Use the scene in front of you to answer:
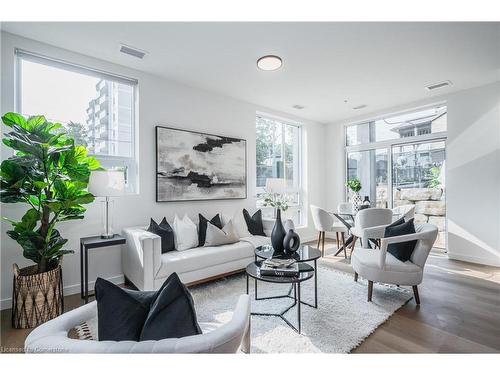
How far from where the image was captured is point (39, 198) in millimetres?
2262

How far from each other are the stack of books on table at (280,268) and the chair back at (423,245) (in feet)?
4.32

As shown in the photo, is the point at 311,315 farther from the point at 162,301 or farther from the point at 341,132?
the point at 341,132

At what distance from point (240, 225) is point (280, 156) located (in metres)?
2.16

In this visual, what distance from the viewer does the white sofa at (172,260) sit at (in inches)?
101

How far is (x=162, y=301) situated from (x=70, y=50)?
326 centimetres

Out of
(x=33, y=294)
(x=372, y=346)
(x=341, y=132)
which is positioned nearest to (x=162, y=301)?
(x=372, y=346)

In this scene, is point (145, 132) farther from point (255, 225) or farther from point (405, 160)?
point (405, 160)

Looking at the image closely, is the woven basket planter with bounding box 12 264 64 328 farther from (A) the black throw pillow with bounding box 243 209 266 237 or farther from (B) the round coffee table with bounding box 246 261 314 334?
(A) the black throw pillow with bounding box 243 209 266 237

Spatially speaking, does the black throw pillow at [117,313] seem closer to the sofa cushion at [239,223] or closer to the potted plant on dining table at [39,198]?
the potted plant on dining table at [39,198]

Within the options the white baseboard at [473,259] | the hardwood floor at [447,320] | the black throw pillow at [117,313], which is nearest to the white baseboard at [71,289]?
the black throw pillow at [117,313]

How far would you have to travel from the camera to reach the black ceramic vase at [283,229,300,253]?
2551 mm

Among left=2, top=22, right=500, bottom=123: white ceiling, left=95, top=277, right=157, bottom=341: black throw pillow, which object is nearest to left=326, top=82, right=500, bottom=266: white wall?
left=2, top=22, right=500, bottom=123: white ceiling
